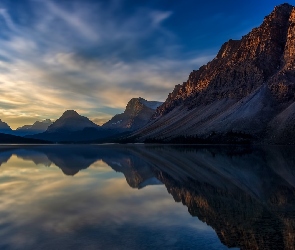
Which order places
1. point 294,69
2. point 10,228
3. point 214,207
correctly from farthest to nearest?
point 294,69 < point 214,207 < point 10,228

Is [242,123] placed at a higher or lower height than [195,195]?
higher

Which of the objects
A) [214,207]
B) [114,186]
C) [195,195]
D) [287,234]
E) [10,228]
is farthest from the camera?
[114,186]

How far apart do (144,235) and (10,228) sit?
667 cm

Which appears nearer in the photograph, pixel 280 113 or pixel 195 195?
pixel 195 195

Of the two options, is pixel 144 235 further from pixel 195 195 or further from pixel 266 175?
pixel 266 175

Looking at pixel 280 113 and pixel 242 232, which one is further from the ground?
pixel 280 113

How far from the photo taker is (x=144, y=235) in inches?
554

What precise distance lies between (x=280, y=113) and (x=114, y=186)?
155365 millimetres

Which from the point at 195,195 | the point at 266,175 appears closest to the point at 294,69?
the point at 266,175

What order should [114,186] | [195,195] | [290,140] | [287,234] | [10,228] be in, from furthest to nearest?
[290,140] < [114,186] < [195,195] < [10,228] < [287,234]

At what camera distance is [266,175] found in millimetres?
33562

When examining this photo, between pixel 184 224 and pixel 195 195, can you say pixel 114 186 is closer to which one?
pixel 195 195

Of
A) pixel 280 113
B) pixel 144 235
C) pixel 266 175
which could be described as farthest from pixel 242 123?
pixel 144 235

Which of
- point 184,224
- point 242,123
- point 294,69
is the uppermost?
point 294,69
